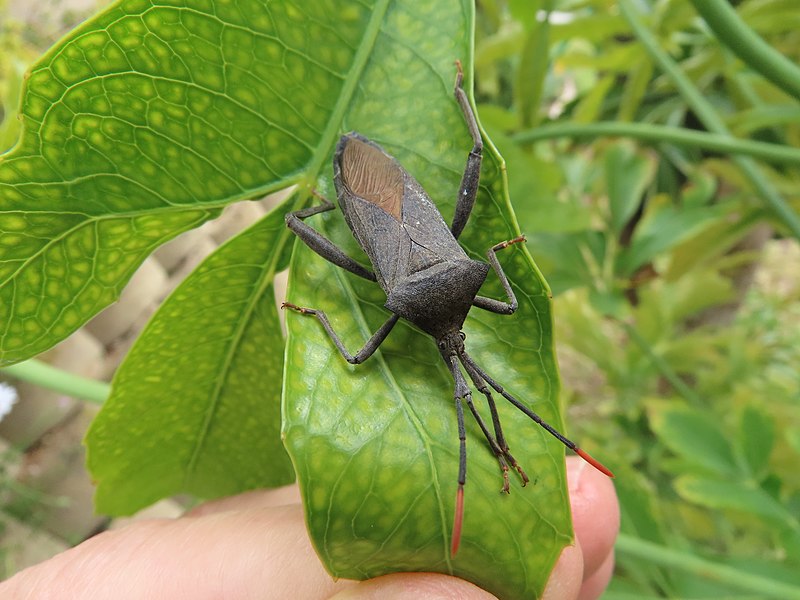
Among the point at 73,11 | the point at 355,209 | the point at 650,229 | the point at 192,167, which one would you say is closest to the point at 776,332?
the point at 650,229

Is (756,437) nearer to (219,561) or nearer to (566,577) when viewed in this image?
(566,577)

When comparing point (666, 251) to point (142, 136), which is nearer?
point (142, 136)

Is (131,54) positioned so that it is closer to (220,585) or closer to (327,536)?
(327,536)

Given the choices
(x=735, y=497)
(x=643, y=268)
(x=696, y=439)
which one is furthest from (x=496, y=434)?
(x=643, y=268)

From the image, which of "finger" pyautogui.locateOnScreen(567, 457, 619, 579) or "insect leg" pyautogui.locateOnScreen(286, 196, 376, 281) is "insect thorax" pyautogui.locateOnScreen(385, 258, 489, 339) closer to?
"insect leg" pyautogui.locateOnScreen(286, 196, 376, 281)

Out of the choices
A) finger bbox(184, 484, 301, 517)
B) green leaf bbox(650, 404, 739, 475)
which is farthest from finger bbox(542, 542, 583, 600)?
green leaf bbox(650, 404, 739, 475)

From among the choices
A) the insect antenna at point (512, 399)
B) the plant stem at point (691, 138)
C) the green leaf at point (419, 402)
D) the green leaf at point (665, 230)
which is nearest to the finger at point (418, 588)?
the green leaf at point (419, 402)

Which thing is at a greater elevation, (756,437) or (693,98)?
(693,98)
